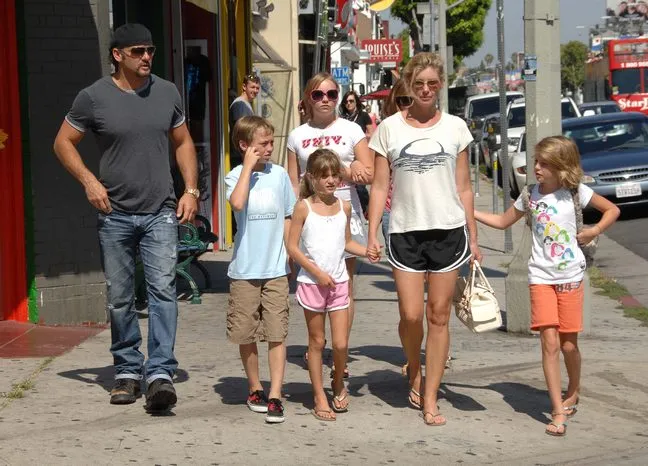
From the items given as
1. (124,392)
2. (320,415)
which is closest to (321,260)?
(320,415)

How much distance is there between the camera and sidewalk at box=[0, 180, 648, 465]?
20.2 feet

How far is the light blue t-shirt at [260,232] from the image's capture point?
22.5 feet

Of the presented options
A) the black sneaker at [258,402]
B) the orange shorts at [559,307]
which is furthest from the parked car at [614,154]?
the black sneaker at [258,402]

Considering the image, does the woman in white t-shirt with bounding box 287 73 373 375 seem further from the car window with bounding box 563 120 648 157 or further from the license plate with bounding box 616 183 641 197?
the car window with bounding box 563 120 648 157

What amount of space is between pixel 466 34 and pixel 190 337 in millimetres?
66000

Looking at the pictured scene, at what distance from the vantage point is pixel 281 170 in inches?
277

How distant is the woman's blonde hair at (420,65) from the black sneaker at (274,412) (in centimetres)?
182

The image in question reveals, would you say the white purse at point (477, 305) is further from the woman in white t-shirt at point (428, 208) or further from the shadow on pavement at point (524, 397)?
the shadow on pavement at point (524, 397)

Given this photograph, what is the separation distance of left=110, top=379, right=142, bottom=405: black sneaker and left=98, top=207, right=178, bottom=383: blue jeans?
15 cm

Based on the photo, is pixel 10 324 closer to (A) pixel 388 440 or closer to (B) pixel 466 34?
(A) pixel 388 440

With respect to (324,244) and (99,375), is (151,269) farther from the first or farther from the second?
(99,375)

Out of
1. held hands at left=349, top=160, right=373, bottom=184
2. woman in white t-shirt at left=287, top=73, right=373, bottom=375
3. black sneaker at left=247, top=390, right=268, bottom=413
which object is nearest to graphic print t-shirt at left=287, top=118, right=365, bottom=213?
woman in white t-shirt at left=287, top=73, right=373, bottom=375

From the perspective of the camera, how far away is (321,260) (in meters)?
6.86

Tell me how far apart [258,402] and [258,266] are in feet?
2.40
